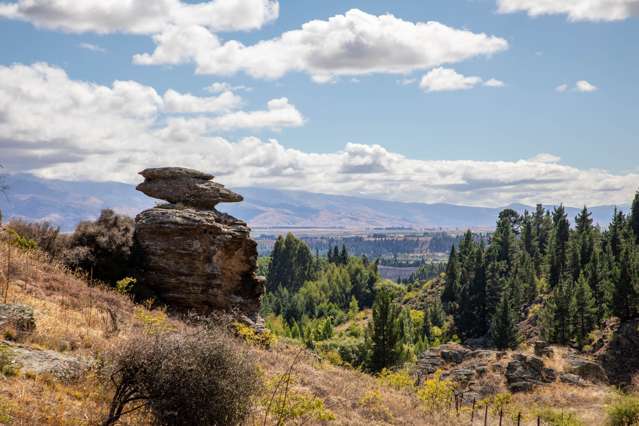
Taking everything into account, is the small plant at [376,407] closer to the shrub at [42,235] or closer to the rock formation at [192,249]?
the rock formation at [192,249]

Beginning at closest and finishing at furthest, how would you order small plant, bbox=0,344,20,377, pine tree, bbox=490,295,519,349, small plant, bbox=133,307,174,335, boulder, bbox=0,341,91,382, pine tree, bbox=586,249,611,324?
small plant, bbox=0,344,20,377
boulder, bbox=0,341,91,382
small plant, bbox=133,307,174,335
pine tree, bbox=586,249,611,324
pine tree, bbox=490,295,519,349

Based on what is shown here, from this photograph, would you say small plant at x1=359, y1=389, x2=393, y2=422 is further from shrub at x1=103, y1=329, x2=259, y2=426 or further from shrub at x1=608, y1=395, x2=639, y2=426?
shrub at x1=608, y1=395, x2=639, y2=426

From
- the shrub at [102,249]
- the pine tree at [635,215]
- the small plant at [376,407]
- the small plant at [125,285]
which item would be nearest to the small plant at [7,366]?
the small plant at [125,285]

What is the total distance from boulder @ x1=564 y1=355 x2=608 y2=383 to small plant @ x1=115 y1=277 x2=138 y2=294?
35.6 metres

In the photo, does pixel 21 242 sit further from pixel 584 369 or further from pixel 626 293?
pixel 626 293

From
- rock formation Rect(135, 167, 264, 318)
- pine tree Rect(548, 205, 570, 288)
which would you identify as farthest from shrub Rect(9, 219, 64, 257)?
pine tree Rect(548, 205, 570, 288)

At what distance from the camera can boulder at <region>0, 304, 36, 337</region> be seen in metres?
12.4

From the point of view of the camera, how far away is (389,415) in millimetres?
17672

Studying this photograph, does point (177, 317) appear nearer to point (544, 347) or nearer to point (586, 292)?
point (544, 347)

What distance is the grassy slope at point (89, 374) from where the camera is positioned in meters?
9.77

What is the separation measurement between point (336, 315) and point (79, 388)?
396 feet

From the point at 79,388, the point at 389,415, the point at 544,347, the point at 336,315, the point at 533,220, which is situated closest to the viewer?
the point at 79,388

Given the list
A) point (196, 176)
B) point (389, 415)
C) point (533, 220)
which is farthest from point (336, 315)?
point (389, 415)

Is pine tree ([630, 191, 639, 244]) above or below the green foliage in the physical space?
above
